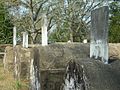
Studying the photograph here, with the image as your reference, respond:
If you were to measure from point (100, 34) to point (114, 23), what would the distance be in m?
19.9

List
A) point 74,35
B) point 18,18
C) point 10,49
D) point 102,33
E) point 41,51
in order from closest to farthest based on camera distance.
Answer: point 102,33
point 41,51
point 10,49
point 18,18
point 74,35

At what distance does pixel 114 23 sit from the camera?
2261cm

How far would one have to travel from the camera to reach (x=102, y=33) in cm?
301

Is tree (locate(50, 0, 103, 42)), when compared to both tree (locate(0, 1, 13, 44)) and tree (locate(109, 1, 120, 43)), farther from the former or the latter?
tree (locate(0, 1, 13, 44))

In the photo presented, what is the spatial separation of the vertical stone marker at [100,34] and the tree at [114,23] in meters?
17.1

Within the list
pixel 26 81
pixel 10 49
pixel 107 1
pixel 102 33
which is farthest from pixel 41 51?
pixel 107 1

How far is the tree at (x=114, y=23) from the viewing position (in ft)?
67.5

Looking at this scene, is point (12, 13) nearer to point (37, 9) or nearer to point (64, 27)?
point (37, 9)

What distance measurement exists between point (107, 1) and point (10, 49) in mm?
14990

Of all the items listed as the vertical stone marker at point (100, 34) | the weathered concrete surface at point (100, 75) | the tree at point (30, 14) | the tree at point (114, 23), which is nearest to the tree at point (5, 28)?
the tree at point (30, 14)

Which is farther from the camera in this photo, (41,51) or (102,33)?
(41,51)

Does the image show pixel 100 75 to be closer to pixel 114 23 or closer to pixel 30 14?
pixel 114 23

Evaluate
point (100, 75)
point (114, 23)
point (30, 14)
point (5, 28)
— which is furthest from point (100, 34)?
point (5, 28)

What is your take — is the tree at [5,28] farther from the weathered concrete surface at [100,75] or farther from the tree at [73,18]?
the weathered concrete surface at [100,75]
